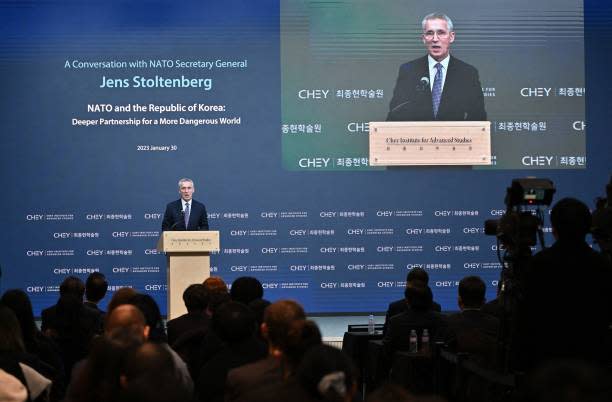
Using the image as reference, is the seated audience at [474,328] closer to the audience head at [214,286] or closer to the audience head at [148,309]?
the audience head at [214,286]

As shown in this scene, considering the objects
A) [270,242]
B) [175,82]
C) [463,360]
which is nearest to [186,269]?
[270,242]

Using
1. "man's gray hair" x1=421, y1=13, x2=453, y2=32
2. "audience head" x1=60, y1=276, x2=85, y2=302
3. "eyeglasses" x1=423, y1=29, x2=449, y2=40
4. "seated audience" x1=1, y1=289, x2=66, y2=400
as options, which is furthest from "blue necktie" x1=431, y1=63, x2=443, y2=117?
"seated audience" x1=1, y1=289, x2=66, y2=400

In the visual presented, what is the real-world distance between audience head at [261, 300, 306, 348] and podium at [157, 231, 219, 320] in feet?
18.6

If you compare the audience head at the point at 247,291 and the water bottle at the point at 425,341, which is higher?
the audience head at the point at 247,291

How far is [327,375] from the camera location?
6.95 feet

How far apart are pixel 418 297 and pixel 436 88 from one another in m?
5.19

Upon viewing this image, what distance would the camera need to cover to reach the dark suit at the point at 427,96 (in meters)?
10.2

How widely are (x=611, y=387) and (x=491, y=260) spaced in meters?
9.04

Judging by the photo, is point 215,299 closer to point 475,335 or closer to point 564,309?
point 475,335

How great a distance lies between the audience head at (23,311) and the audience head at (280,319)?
4.74 ft

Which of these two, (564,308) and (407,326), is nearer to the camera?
(564,308)

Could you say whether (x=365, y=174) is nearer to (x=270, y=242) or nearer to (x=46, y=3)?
(x=270, y=242)

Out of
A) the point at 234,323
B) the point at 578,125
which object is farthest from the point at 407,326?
the point at 578,125

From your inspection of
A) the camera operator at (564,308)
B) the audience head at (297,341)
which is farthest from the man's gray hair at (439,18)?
the audience head at (297,341)
